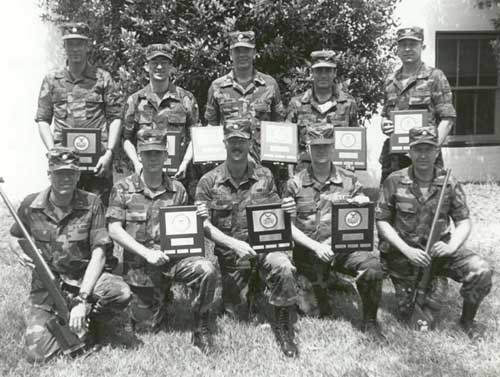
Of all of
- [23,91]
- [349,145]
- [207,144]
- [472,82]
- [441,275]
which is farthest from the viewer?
[472,82]

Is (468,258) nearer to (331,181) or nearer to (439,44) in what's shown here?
(331,181)

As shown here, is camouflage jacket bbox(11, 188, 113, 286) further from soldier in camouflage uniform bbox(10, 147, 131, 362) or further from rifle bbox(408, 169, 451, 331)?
rifle bbox(408, 169, 451, 331)

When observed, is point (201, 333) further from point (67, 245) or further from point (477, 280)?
point (477, 280)

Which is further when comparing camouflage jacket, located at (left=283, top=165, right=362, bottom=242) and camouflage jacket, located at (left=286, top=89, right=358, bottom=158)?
camouflage jacket, located at (left=286, top=89, right=358, bottom=158)

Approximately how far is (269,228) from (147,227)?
97cm

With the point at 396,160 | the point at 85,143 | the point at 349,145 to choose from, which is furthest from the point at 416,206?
the point at 85,143

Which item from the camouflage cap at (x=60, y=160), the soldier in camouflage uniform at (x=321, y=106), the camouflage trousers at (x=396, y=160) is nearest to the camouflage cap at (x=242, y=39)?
the soldier in camouflage uniform at (x=321, y=106)

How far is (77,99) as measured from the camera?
18.7 feet

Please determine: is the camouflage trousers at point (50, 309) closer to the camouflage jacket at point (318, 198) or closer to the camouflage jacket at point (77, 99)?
the camouflage jacket at point (318, 198)

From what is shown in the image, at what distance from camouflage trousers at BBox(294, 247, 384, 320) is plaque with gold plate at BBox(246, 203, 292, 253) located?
520 millimetres

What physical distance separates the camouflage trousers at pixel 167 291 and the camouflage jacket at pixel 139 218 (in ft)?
0.30

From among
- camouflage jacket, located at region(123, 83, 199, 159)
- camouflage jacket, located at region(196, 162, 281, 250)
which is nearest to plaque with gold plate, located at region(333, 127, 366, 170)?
camouflage jacket, located at region(196, 162, 281, 250)

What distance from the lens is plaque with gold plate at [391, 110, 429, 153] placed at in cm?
566

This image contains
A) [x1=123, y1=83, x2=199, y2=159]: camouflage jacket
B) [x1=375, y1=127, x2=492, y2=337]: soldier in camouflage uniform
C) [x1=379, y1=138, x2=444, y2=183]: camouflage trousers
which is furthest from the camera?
[x1=379, y1=138, x2=444, y2=183]: camouflage trousers
